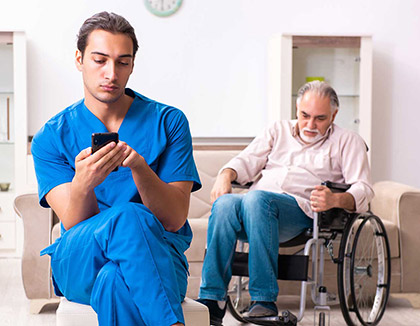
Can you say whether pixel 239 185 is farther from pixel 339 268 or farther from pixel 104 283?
pixel 104 283

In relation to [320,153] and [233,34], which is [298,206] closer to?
[320,153]

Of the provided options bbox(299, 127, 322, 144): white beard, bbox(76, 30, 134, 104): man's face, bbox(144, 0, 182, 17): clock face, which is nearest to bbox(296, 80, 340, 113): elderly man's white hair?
bbox(299, 127, 322, 144): white beard

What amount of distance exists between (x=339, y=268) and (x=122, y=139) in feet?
4.01

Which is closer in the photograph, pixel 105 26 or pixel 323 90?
pixel 105 26

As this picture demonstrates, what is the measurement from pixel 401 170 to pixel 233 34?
4.83ft

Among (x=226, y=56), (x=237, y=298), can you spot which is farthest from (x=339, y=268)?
(x=226, y=56)

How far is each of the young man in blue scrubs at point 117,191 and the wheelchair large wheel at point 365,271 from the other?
106cm

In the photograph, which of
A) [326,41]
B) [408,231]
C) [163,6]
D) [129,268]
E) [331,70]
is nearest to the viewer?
[129,268]

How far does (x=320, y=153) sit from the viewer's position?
2.92 meters

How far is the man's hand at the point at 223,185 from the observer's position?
2779mm

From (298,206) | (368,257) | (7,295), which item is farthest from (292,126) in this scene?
(7,295)

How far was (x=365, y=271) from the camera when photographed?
110 inches

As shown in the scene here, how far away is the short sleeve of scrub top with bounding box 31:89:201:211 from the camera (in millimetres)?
1743

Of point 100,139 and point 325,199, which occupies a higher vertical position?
point 100,139
